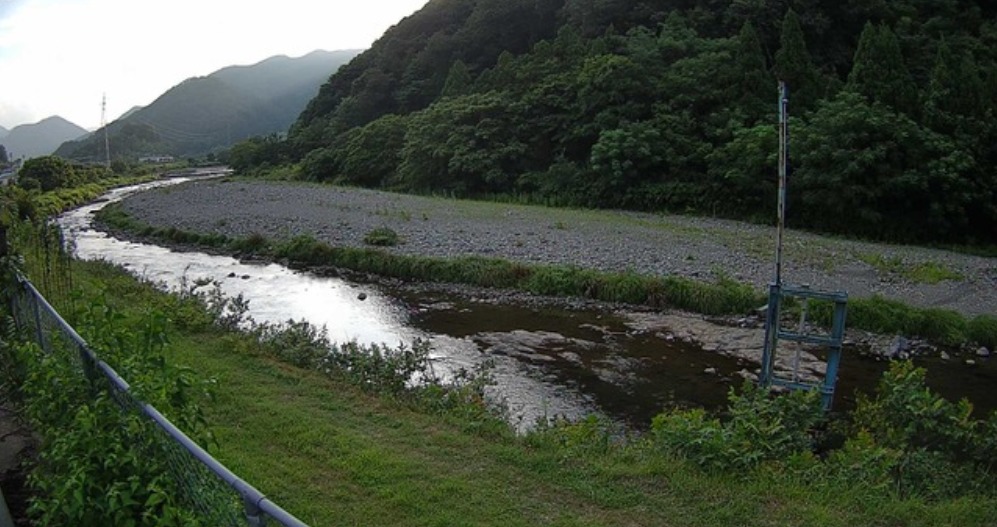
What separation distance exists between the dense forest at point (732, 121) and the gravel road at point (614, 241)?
2118 mm

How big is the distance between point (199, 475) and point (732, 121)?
1182 inches

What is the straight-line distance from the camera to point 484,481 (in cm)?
541

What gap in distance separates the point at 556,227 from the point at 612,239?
3.23 metres

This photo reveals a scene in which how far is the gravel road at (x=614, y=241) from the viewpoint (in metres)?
16.5

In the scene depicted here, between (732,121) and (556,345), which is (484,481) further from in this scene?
(732,121)

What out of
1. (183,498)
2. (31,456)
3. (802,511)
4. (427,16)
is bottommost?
(802,511)

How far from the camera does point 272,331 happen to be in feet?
33.7

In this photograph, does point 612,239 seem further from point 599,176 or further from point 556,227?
point 599,176

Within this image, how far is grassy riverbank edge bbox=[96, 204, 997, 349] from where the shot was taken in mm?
13195

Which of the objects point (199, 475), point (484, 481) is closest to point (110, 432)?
point (199, 475)

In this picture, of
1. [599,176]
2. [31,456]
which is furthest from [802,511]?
[599,176]

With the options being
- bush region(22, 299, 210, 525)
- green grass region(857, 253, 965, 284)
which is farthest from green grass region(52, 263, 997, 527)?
green grass region(857, 253, 965, 284)

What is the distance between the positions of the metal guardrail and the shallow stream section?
5.23 meters

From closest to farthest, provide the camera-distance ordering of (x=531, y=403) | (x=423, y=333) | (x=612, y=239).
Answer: (x=531, y=403) → (x=423, y=333) → (x=612, y=239)
